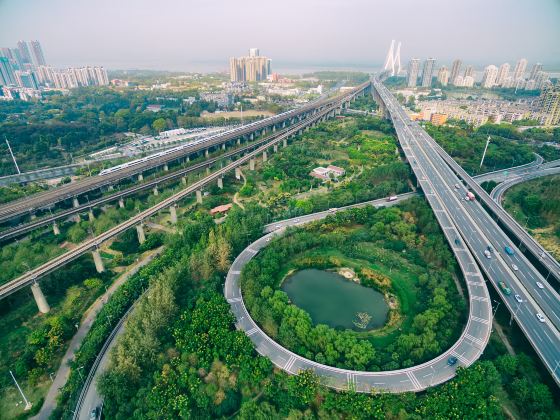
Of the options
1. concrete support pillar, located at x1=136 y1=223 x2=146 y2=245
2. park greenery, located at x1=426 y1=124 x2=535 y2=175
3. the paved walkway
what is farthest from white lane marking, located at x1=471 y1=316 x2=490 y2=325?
park greenery, located at x1=426 y1=124 x2=535 y2=175

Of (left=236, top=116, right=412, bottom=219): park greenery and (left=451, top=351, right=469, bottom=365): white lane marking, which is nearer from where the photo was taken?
(left=451, top=351, right=469, bottom=365): white lane marking

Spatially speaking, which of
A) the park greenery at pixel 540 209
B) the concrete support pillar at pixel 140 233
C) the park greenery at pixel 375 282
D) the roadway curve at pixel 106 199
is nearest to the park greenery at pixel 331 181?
the park greenery at pixel 375 282

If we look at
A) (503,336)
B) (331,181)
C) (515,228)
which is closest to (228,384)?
(503,336)

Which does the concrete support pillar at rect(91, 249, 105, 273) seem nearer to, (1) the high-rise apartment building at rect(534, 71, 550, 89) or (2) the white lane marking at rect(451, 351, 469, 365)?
(2) the white lane marking at rect(451, 351, 469, 365)

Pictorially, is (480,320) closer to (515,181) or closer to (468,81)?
(515,181)

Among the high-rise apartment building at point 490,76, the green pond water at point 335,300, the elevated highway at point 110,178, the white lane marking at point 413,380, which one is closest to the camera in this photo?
the white lane marking at point 413,380

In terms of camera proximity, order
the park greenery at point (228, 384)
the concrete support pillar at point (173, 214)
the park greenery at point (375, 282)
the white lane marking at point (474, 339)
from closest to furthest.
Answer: the park greenery at point (228, 384), the park greenery at point (375, 282), the white lane marking at point (474, 339), the concrete support pillar at point (173, 214)

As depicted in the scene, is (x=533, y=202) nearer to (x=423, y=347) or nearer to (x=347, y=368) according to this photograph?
(x=423, y=347)

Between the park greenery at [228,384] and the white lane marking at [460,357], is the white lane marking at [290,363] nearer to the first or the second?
the park greenery at [228,384]
